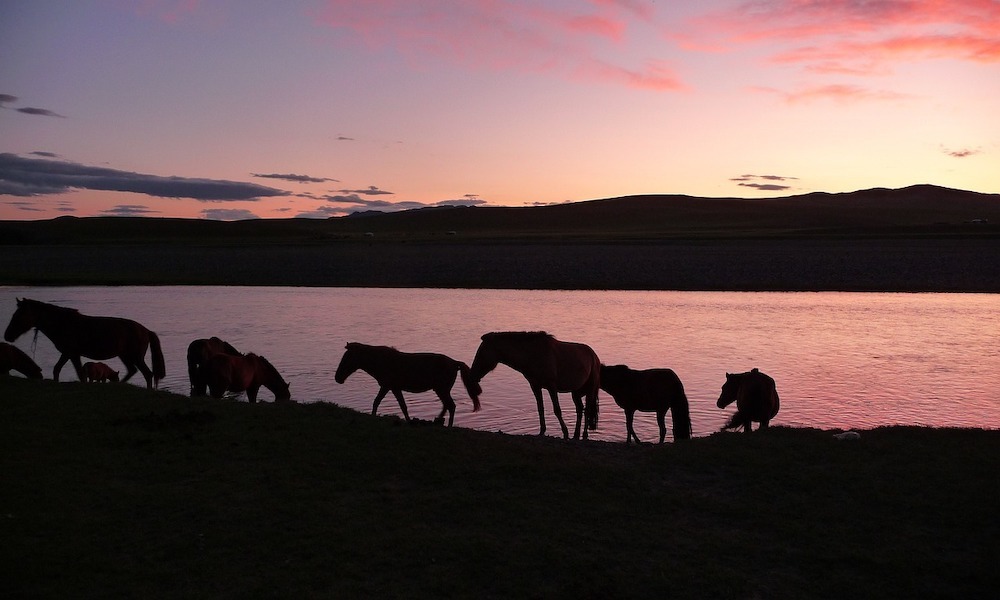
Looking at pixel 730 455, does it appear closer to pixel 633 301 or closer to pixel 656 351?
pixel 656 351

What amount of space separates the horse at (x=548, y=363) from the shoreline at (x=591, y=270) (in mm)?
28772

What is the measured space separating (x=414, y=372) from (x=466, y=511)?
5.08 metres

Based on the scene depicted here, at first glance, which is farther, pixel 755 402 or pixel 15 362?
pixel 15 362

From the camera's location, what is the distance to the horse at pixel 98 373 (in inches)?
612

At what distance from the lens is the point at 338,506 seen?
25.2 ft

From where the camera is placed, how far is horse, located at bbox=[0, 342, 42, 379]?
14.2 m

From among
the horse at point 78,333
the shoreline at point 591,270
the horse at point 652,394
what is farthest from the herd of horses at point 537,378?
the shoreline at point 591,270

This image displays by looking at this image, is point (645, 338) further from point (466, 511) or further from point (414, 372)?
point (466, 511)

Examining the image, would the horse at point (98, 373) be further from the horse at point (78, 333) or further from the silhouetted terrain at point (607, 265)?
the silhouetted terrain at point (607, 265)

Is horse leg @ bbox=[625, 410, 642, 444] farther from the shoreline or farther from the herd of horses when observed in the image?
the shoreline

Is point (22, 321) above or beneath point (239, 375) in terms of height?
above

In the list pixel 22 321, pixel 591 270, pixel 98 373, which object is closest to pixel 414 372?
pixel 98 373

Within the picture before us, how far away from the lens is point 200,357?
13.8 metres

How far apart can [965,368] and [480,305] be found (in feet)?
62.3
